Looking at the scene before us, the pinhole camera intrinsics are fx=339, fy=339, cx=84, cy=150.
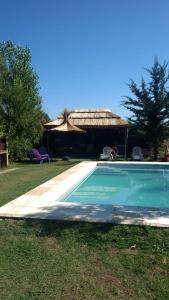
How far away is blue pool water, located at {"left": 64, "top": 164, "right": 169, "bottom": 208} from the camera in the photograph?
10016 millimetres

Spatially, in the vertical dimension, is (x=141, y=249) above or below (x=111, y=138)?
below

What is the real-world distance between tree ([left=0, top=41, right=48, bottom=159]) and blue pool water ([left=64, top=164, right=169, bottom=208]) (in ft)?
17.8

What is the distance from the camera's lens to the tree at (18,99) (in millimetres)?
19281

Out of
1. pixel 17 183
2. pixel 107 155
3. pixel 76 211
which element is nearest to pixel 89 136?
pixel 107 155

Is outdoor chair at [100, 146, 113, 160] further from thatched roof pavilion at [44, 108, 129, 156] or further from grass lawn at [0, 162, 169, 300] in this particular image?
grass lawn at [0, 162, 169, 300]

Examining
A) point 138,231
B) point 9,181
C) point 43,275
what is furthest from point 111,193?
point 43,275

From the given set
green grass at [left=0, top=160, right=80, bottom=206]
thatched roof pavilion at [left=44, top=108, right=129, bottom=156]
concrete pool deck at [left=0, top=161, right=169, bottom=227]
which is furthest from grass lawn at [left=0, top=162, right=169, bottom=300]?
thatched roof pavilion at [left=44, top=108, right=129, bottom=156]

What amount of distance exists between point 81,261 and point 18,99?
50.5 feet

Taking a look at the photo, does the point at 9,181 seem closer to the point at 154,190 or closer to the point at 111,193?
the point at 111,193

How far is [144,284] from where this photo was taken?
431cm

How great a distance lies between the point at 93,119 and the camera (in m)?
24.5

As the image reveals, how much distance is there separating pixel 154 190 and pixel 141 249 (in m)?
6.99

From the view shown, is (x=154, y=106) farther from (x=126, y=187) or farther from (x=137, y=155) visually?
(x=126, y=187)

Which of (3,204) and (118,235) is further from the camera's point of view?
(3,204)
